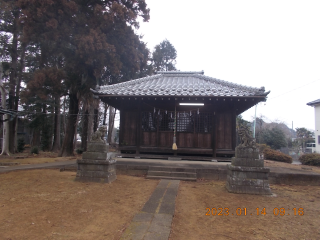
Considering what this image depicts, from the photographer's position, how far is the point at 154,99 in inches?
392

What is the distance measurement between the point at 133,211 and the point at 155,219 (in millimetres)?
705

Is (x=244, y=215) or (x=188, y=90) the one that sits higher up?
(x=188, y=90)

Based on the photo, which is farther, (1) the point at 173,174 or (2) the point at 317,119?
(2) the point at 317,119

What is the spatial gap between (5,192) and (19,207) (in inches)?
60.2

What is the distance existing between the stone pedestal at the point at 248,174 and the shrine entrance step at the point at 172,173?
1629mm

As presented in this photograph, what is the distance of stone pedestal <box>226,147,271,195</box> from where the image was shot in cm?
587

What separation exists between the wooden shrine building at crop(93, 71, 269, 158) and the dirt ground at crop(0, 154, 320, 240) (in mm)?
3539

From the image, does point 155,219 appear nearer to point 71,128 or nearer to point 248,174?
point 248,174

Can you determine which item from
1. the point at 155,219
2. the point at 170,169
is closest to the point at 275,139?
the point at 170,169

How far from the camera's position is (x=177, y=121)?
34.3 ft

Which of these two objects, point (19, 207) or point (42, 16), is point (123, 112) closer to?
point (19, 207)

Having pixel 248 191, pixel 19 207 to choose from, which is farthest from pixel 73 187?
pixel 248 191

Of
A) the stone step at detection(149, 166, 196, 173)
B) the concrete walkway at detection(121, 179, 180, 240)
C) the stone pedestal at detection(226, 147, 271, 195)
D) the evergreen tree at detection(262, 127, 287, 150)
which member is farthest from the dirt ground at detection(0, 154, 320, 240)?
the evergreen tree at detection(262, 127, 287, 150)

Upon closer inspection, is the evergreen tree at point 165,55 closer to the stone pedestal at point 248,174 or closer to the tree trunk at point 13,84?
the tree trunk at point 13,84
